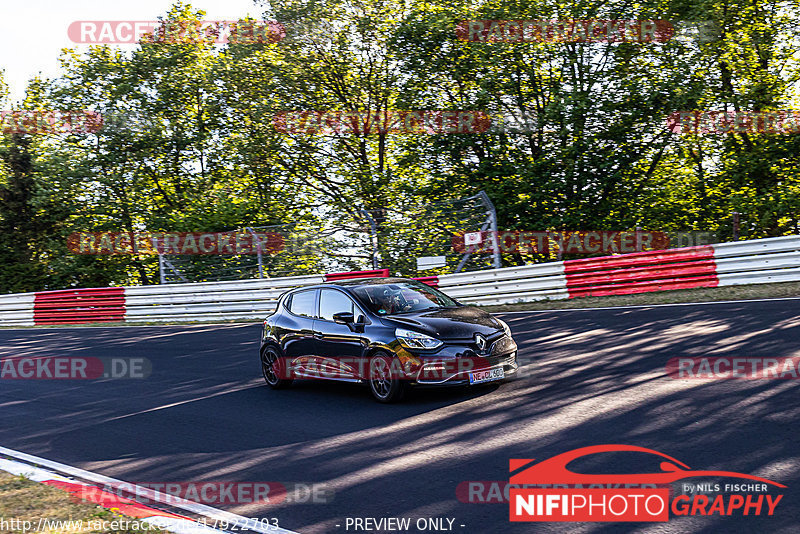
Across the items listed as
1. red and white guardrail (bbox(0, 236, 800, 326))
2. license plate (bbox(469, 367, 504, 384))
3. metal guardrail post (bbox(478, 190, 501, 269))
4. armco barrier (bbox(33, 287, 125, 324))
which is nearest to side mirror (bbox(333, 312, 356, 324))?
license plate (bbox(469, 367, 504, 384))

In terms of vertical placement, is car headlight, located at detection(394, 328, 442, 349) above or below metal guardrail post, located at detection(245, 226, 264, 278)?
below

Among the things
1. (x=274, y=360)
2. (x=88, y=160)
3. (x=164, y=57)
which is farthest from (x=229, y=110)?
(x=274, y=360)

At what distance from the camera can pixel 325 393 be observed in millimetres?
10273

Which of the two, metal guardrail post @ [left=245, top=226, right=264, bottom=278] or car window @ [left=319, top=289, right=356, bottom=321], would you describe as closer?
car window @ [left=319, top=289, right=356, bottom=321]

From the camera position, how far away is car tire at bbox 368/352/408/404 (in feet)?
29.1

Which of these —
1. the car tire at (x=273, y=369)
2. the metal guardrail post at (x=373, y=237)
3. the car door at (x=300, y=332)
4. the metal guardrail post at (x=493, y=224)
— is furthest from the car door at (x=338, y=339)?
the metal guardrail post at (x=373, y=237)

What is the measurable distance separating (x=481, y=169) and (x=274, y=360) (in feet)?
53.4

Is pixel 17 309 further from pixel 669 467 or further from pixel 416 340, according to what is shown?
pixel 669 467

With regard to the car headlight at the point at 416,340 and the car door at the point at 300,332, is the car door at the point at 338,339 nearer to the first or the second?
the car door at the point at 300,332

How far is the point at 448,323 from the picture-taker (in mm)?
8969

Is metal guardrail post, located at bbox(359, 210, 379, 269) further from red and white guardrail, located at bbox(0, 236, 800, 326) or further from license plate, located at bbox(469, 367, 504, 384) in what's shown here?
license plate, located at bbox(469, 367, 504, 384)

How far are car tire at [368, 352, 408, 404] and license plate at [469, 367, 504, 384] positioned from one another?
800 mm

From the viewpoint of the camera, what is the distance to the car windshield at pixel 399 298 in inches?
379

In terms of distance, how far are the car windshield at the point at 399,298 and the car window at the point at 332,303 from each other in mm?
175
